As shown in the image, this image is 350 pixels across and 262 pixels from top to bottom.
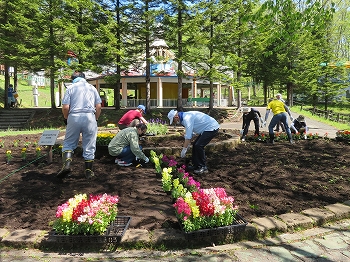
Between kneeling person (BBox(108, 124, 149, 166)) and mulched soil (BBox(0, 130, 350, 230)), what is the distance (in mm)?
235

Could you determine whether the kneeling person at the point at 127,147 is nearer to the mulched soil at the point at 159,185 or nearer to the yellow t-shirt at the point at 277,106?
the mulched soil at the point at 159,185

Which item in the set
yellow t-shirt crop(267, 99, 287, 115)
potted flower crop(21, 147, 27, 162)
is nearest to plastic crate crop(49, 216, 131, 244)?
potted flower crop(21, 147, 27, 162)

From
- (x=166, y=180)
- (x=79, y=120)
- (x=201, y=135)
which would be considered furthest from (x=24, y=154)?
(x=201, y=135)

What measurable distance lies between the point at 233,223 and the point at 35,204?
8.67 feet

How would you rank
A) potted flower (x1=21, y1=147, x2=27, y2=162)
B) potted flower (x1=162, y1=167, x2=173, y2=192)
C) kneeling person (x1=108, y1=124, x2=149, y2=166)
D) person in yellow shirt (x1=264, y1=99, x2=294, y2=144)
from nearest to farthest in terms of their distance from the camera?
potted flower (x1=162, y1=167, x2=173, y2=192) → kneeling person (x1=108, y1=124, x2=149, y2=166) → potted flower (x1=21, y1=147, x2=27, y2=162) → person in yellow shirt (x1=264, y1=99, x2=294, y2=144)

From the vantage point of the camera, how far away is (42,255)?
2.69m

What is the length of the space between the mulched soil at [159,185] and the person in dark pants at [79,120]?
0.37 meters

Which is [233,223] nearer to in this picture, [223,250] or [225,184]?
[223,250]

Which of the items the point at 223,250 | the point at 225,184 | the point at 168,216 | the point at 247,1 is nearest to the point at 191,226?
the point at 223,250

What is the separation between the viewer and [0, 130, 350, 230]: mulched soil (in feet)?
11.6

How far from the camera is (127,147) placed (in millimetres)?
5809

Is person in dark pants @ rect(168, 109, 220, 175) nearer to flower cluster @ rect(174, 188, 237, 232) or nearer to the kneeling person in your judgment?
the kneeling person

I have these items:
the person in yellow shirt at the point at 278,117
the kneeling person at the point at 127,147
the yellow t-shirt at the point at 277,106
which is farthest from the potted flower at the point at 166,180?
the yellow t-shirt at the point at 277,106

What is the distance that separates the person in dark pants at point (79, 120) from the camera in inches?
179
